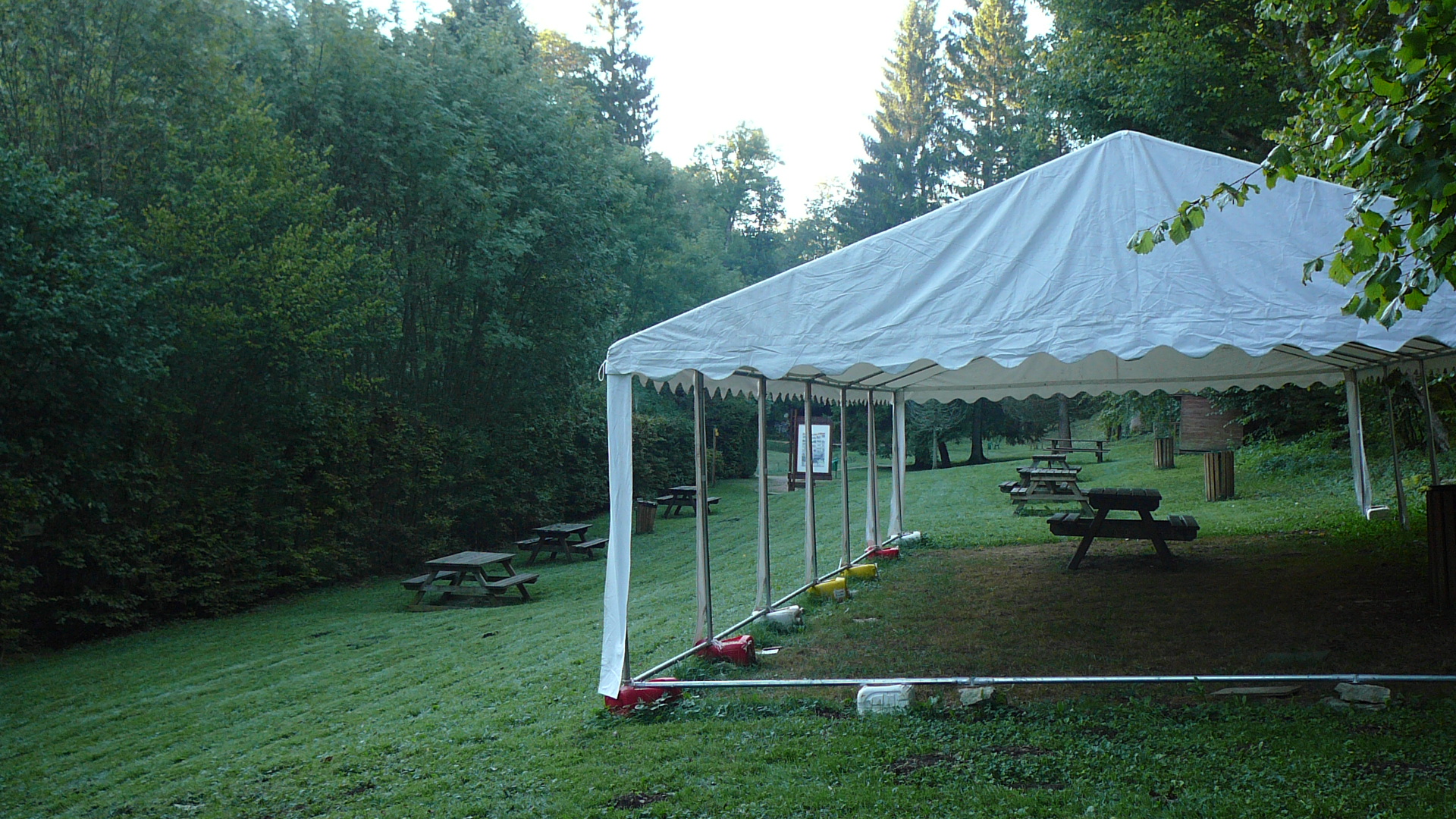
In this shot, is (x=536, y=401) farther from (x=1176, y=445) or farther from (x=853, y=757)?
(x=1176, y=445)

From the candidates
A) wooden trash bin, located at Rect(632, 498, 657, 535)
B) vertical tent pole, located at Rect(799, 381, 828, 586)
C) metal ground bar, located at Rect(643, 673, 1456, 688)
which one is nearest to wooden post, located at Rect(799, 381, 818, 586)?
vertical tent pole, located at Rect(799, 381, 828, 586)

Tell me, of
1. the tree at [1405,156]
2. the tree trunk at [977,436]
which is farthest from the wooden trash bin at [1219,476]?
the tree trunk at [977,436]

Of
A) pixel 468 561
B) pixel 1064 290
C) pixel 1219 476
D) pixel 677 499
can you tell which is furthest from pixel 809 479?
pixel 677 499

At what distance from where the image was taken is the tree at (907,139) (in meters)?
42.6

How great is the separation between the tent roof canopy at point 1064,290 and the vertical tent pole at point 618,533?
0.78ft

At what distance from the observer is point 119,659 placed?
30.0 ft

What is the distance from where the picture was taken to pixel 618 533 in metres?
5.71

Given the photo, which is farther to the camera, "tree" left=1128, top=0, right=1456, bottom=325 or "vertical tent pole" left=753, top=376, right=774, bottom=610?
"vertical tent pole" left=753, top=376, right=774, bottom=610

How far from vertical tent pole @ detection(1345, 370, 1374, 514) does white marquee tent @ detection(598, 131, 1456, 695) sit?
236 inches

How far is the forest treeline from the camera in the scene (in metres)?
9.52

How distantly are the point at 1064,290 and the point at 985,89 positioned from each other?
38.5 m

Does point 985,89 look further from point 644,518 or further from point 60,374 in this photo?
point 60,374

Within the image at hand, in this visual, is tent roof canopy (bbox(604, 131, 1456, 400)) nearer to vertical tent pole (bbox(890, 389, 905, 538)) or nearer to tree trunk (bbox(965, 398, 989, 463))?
vertical tent pole (bbox(890, 389, 905, 538))

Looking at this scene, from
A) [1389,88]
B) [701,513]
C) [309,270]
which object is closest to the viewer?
[1389,88]
